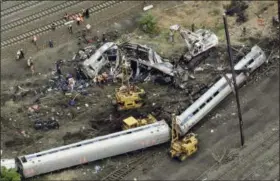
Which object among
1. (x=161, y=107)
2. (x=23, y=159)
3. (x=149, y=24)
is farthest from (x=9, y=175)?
(x=149, y=24)

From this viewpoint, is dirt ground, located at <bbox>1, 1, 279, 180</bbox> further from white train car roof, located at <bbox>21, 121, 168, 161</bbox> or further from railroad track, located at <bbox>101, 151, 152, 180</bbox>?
white train car roof, located at <bbox>21, 121, 168, 161</bbox>

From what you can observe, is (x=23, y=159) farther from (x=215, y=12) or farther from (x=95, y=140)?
(x=215, y=12)

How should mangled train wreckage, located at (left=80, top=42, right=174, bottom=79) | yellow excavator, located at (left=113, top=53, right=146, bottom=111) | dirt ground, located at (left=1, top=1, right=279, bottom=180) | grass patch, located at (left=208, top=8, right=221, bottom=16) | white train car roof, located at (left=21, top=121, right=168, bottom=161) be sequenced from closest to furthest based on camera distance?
white train car roof, located at (left=21, top=121, right=168, bottom=161) → dirt ground, located at (left=1, top=1, right=279, bottom=180) → yellow excavator, located at (left=113, top=53, right=146, bottom=111) → mangled train wreckage, located at (left=80, top=42, right=174, bottom=79) → grass patch, located at (left=208, top=8, right=221, bottom=16)

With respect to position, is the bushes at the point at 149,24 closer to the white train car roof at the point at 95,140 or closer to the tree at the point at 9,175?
the white train car roof at the point at 95,140

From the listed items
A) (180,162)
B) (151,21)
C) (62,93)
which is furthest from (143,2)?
(180,162)

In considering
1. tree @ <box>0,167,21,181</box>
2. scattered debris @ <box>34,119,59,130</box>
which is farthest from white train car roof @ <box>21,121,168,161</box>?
scattered debris @ <box>34,119,59,130</box>

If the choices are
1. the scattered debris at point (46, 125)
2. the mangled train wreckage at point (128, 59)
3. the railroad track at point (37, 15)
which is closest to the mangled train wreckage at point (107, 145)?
the scattered debris at point (46, 125)
